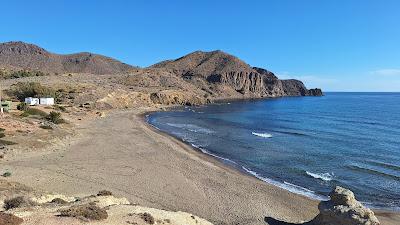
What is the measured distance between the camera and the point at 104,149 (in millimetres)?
41625

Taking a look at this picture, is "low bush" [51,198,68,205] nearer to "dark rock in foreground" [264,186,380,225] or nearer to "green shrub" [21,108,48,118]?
"dark rock in foreground" [264,186,380,225]

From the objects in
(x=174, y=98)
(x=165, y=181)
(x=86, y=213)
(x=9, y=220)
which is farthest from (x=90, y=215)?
(x=174, y=98)

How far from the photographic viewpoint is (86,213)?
15.8 metres

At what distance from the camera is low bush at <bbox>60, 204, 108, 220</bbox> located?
1569 centimetres

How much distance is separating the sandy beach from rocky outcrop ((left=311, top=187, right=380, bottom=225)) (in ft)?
15.2

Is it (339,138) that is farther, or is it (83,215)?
(339,138)

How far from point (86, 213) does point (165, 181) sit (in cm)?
1460

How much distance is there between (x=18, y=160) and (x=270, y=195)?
68.5 feet

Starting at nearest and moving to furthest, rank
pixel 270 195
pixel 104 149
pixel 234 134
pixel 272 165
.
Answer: pixel 270 195 → pixel 272 165 → pixel 104 149 → pixel 234 134

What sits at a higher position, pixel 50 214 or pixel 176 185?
pixel 50 214

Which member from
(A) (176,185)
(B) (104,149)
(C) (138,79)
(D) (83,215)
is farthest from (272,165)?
(C) (138,79)

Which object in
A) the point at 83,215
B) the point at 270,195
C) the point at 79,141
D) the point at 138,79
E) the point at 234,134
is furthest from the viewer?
the point at 138,79

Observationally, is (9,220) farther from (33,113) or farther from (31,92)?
(31,92)

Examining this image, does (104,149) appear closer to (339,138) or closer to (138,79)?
(339,138)
